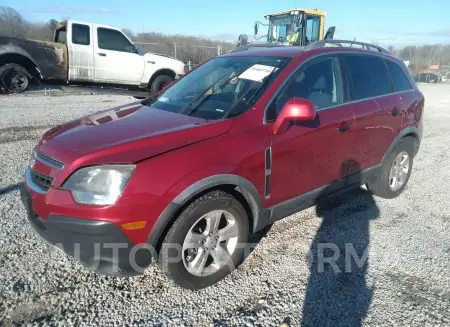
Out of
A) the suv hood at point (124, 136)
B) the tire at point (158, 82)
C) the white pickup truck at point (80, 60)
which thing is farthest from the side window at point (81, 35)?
the suv hood at point (124, 136)

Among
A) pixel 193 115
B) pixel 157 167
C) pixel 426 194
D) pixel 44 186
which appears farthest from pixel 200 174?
pixel 426 194

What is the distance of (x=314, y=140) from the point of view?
9.82ft

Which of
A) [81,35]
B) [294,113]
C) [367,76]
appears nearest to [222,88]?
[294,113]

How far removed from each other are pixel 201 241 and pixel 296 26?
40.0 feet

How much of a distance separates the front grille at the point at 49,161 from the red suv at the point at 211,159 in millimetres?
11

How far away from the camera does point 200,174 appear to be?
229 cm

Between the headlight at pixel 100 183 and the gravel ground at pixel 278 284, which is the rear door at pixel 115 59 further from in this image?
the headlight at pixel 100 183

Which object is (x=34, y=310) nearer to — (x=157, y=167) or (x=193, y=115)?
(x=157, y=167)

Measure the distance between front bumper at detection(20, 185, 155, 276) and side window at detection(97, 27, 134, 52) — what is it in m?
9.20

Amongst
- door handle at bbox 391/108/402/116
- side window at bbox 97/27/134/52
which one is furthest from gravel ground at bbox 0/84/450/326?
side window at bbox 97/27/134/52

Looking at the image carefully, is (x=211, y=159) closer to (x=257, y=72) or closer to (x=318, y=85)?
(x=257, y=72)

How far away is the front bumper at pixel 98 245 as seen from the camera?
2.07 m

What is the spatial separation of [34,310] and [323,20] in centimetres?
1381

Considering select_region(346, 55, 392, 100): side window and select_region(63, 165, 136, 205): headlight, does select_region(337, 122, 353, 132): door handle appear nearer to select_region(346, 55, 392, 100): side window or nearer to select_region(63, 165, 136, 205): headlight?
select_region(346, 55, 392, 100): side window
